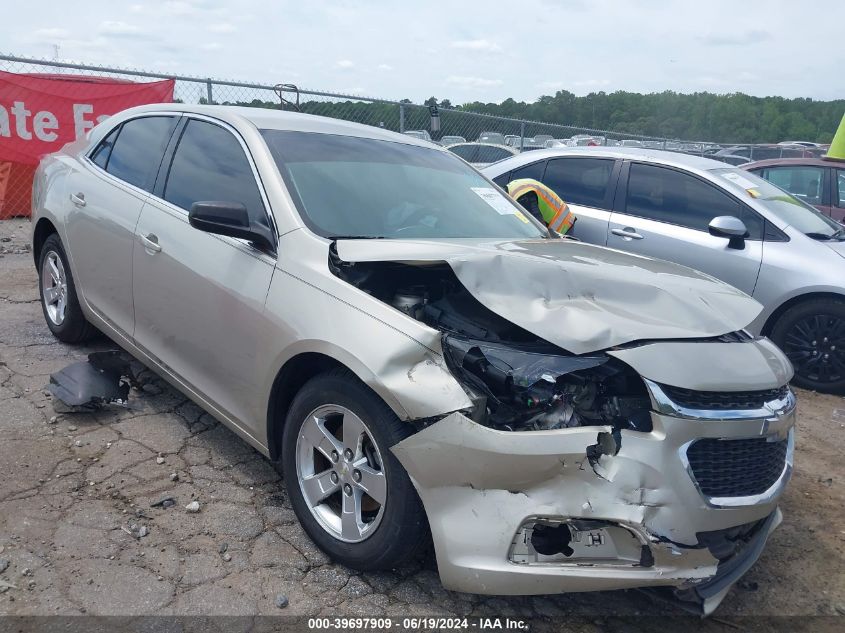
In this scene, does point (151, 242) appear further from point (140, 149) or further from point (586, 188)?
point (586, 188)

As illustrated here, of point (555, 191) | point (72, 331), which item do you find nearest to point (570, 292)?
point (72, 331)

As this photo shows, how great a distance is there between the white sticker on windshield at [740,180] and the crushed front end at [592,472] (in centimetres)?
395

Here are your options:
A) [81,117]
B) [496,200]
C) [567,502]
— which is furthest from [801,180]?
[81,117]

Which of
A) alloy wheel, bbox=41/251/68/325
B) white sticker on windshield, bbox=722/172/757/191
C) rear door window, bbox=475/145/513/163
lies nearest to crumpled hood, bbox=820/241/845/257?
white sticker on windshield, bbox=722/172/757/191

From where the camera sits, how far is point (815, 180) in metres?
7.80

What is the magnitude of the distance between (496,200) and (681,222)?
260cm

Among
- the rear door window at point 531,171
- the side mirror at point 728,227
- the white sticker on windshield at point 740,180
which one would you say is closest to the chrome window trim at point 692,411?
the side mirror at point 728,227

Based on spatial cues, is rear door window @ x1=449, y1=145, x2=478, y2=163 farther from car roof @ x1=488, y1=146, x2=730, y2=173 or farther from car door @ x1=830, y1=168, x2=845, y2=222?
car door @ x1=830, y1=168, x2=845, y2=222

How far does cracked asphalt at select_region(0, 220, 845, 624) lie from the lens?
8.14ft

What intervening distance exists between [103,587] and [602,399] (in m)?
1.87

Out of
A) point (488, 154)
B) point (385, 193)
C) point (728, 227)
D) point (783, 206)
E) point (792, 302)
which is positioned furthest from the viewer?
point (488, 154)

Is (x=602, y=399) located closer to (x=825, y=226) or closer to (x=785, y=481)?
(x=785, y=481)

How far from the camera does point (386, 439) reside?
2359 millimetres

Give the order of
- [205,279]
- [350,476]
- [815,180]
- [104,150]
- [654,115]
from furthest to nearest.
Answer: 1. [654,115]
2. [815,180]
3. [104,150]
4. [205,279]
5. [350,476]
